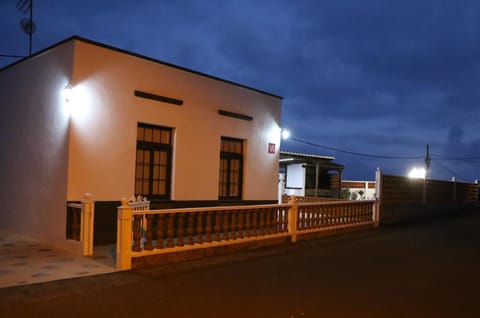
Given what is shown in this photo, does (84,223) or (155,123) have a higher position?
(155,123)

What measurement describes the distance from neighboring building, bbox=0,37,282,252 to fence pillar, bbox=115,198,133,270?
7.26 ft

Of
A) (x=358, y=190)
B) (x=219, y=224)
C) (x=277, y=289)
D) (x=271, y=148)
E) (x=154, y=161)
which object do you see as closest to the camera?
(x=277, y=289)

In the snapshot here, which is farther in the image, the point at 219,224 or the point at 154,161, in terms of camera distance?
the point at 154,161

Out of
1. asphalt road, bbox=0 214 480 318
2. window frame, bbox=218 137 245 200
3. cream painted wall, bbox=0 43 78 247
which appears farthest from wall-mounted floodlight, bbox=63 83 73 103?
window frame, bbox=218 137 245 200

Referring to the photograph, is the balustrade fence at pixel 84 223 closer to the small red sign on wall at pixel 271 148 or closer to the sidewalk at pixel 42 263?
the sidewalk at pixel 42 263

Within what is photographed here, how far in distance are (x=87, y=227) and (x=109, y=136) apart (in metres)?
2.27

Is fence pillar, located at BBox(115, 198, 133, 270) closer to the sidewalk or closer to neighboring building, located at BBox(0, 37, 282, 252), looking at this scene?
the sidewalk

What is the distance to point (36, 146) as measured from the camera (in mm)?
9352

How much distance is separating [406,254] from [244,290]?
4.65 m

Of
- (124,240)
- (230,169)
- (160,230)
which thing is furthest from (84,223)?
(230,169)

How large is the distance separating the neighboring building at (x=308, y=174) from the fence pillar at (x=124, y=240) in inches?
591

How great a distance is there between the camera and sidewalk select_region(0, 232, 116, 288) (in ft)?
19.5

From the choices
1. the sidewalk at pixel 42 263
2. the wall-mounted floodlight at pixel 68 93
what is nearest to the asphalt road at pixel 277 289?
the sidewalk at pixel 42 263

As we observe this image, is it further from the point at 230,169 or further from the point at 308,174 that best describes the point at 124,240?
the point at 308,174
